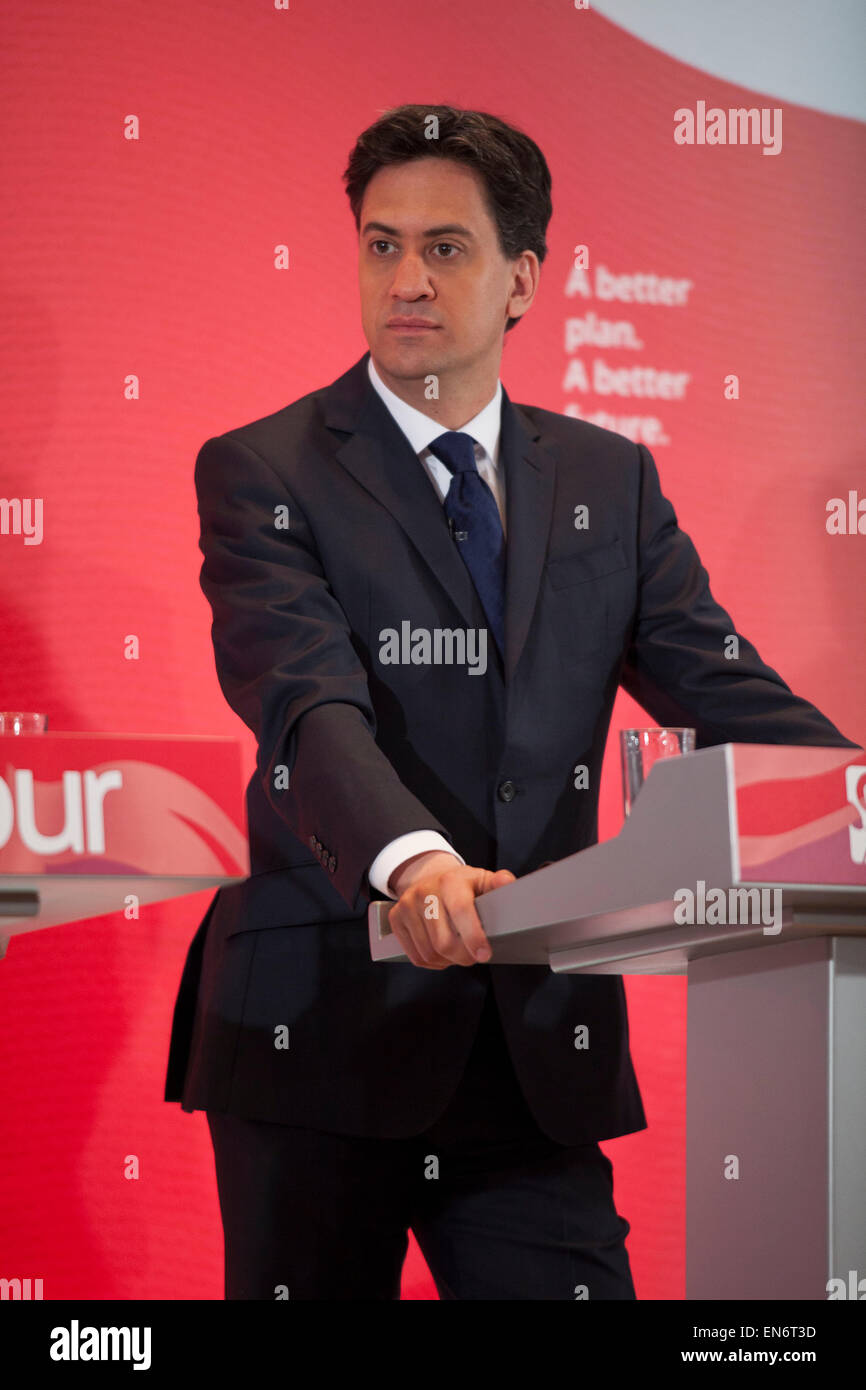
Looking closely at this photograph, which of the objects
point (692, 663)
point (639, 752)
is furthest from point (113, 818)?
point (692, 663)

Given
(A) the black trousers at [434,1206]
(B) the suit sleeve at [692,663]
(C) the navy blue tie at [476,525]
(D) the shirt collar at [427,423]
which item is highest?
(D) the shirt collar at [427,423]

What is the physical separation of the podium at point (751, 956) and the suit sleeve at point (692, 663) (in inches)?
16.8

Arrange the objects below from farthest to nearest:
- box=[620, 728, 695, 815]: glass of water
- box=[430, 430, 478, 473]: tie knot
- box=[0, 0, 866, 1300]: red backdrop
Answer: box=[0, 0, 866, 1300]: red backdrop < box=[430, 430, 478, 473]: tie knot < box=[620, 728, 695, 815]: glass of water

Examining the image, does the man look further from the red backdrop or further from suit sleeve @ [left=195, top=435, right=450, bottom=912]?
the red backdrop

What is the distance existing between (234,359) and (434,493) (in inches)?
46.1

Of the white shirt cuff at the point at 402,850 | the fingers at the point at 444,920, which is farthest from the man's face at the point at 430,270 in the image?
the fingers at the point at 444,920

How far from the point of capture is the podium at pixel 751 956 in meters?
1.01

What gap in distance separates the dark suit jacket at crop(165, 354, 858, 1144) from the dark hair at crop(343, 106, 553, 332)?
332 millimetres

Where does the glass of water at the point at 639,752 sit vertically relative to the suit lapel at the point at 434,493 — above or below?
below

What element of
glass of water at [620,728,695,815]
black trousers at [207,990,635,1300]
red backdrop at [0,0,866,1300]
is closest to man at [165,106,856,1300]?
black trousers at [207,990,635,1300]

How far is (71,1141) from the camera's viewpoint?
2.82 metres

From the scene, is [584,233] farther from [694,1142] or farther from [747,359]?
[694,1142]

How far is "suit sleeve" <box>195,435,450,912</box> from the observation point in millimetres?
1485

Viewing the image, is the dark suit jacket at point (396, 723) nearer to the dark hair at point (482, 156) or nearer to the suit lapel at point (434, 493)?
the suit lapel at point (434, 493)
